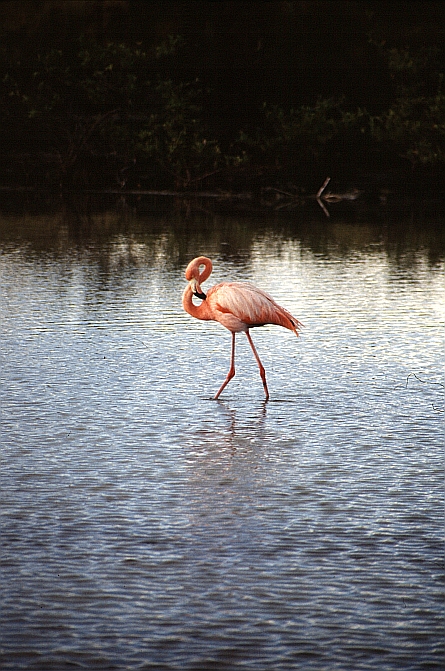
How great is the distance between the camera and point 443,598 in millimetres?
5223

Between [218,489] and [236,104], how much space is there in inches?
1566

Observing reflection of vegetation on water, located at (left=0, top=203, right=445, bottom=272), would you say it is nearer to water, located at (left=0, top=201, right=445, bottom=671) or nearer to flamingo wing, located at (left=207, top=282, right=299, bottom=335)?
water, located at (left=0, top=201, right=445, bottom=671)

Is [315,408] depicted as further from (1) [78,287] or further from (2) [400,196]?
(2) [400,196]

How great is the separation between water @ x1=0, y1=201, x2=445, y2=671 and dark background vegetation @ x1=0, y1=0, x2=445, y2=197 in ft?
94.4

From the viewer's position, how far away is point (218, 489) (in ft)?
22.4

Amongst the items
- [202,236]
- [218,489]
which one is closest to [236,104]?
[202,236]

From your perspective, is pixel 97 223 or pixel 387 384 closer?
pixel 387 384

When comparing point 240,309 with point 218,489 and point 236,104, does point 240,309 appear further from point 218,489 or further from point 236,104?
point 236,104

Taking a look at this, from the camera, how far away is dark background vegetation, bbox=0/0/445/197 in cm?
4291

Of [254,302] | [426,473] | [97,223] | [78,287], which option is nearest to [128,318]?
[78,287]

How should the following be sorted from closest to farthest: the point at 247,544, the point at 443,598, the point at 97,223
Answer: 1. the point at 443,598
2. the point at 247,544
3. the point at 97,223

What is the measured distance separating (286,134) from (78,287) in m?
27.3

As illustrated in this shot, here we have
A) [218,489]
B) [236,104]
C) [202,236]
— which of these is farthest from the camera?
[236,104]

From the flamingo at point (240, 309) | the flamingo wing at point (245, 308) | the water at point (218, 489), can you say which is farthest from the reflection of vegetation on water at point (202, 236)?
the flamingo wing at point (245, 308)
